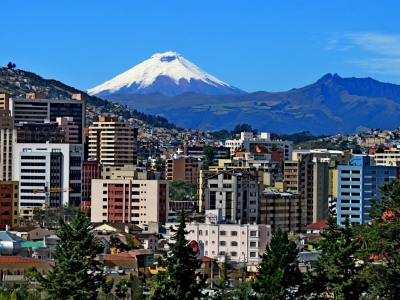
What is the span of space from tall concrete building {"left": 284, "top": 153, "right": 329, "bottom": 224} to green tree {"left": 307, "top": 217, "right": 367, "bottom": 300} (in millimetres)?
66378

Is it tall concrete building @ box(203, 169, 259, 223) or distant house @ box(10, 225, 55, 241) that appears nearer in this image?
distant house @ box(10, 225, 55, 241)

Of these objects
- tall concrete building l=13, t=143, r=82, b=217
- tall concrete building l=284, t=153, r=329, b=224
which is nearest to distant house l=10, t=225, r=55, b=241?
tall concrete building l=13, t=143, r=82, b=217

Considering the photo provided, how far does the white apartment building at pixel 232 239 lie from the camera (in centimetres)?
6756

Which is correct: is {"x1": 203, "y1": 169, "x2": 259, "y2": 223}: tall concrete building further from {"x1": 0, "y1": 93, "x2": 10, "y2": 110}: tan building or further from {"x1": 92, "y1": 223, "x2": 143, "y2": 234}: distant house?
{"x1": 0, "y1": 93, "x2": 10, "y2": 110}: tan building

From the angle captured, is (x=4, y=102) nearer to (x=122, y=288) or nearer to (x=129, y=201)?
(x=129, y=201)

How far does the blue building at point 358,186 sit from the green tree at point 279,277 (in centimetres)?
5988

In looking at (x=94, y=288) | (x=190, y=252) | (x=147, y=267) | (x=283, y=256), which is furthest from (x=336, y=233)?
(x=147, y=267)

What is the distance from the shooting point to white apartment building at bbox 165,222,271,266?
67562 millimetres

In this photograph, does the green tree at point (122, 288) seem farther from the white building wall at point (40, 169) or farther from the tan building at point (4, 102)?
the tan building at point (4, 102)

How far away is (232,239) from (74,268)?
30.0m

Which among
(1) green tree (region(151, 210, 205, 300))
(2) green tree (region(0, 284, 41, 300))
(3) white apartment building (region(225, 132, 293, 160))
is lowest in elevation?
(2) green tree (region(0, 284, 41, 300))

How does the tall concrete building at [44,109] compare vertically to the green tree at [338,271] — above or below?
above

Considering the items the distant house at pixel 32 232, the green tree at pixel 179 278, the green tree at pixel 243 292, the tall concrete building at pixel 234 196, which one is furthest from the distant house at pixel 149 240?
the green tree at pixel 179 278

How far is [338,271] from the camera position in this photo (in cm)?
3809
